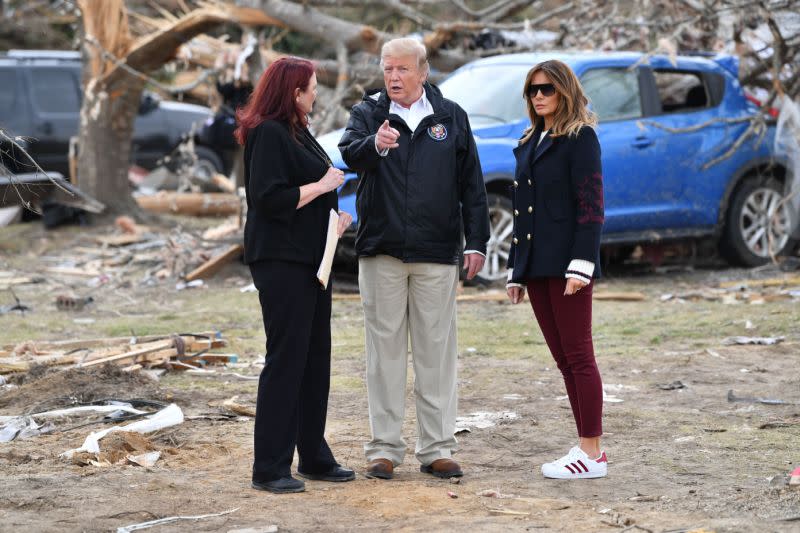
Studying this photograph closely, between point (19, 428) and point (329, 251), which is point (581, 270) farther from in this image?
point (19, 428)

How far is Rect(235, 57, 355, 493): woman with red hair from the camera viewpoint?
536 centimetres

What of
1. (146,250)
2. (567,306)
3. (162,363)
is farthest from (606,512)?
Result: (146,250)

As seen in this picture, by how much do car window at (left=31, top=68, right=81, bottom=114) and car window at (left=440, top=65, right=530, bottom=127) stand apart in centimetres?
881

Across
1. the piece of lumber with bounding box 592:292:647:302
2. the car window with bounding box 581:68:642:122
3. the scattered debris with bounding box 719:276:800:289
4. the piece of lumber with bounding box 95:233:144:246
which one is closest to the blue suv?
the car window with bounding box 581:68:642:122

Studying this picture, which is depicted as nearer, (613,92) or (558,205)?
(558,205)

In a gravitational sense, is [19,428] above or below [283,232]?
below

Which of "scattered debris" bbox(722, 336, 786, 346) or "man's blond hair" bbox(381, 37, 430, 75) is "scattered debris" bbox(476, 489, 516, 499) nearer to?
"man's blond hair" bbox(381, 37, 430, 75)

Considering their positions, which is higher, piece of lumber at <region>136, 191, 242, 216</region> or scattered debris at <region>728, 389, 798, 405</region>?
piece of lumber at <region>136, 191, 242, 216</region>

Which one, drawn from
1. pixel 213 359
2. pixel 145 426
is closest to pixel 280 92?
pixel 145 426

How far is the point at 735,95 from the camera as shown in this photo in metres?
13.2

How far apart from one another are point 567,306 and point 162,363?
374cm

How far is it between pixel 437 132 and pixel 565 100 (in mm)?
589

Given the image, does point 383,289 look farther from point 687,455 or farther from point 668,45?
point 668,45

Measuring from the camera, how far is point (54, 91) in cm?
1970
